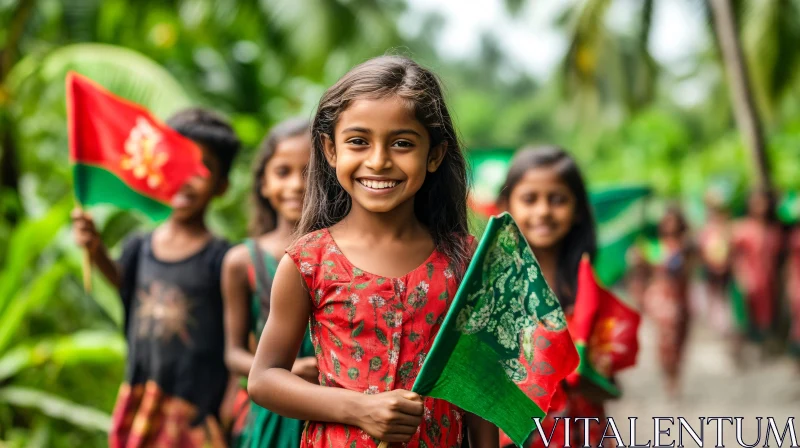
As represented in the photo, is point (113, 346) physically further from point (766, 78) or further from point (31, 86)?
point (766, 78)

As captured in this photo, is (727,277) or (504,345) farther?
(727,277)

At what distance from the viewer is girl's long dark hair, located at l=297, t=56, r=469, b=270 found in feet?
7.25

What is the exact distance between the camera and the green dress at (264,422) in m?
2.99

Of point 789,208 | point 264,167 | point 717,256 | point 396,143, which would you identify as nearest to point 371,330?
point 396,143

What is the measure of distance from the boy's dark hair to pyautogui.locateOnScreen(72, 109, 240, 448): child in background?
15 cm

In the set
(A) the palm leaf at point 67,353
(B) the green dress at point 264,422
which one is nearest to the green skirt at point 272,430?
(B) the green dress at point 264,422

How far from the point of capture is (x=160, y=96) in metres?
7.59

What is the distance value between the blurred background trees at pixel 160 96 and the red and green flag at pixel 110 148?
111 cm

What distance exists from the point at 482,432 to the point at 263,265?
1.39 metres

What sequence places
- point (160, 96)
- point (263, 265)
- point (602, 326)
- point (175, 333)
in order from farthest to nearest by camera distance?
point (160, 96) → point (175, 333) → point (263, 265) → point (602, 326)

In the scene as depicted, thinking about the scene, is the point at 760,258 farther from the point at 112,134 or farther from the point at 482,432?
the point at 482,432

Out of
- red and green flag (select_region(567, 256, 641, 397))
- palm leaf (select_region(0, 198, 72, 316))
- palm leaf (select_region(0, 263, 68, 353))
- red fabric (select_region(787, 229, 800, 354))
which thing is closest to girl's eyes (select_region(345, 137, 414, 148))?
red and green flag (select_region(567, 256, 641, 397))

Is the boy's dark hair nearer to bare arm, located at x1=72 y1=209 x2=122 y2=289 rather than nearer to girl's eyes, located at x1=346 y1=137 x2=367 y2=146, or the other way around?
bare arm, located at x1=72 y1=209 x2=122 y2=289

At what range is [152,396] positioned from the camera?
3.81 m
